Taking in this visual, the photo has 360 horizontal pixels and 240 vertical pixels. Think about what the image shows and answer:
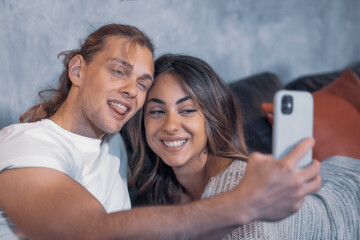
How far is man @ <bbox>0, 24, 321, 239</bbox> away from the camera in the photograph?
667 millimetres

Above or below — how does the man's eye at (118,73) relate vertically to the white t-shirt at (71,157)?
above

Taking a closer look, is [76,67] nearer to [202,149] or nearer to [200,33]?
[202,149]

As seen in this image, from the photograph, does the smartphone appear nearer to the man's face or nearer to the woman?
the woman

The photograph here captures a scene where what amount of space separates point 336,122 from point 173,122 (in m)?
0.97

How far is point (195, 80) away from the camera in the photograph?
1.29 metres

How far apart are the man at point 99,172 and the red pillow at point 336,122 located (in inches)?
34.9

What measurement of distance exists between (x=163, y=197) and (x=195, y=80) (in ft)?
1.60

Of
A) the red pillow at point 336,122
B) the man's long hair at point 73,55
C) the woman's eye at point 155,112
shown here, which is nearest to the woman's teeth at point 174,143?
the woman's eye at point 155,112

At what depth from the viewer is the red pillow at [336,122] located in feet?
5.68

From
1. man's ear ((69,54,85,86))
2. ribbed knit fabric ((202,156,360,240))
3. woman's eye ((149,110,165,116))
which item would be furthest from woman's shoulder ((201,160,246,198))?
man's ear ((69,54,85,86))

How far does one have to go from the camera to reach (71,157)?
1.06m

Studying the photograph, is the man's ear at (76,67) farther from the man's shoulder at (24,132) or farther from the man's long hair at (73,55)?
the man's shoulder at (24,132)

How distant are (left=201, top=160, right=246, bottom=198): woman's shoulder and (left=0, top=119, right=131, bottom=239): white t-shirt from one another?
1.04 feet

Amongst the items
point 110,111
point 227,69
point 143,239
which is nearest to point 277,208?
point 143,239
